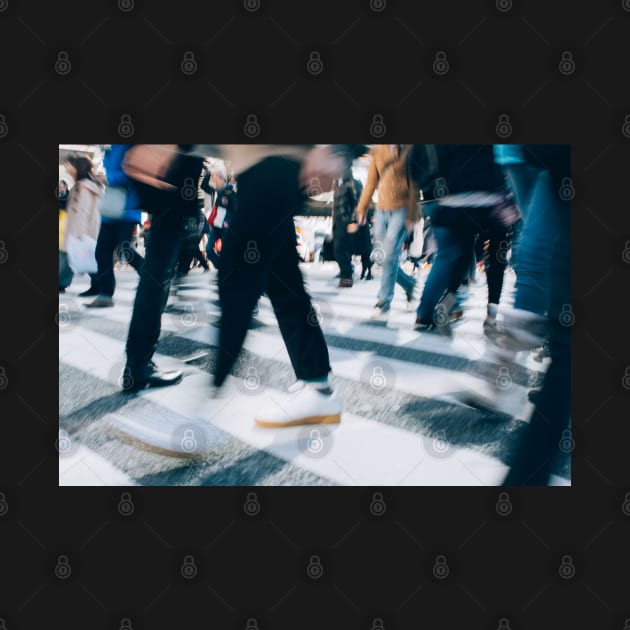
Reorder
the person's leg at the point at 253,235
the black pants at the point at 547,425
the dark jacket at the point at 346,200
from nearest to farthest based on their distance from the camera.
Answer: the person's leg at the point at 253,235, the black pants at the point at 547,425, the dark jacket at the point at 346,200

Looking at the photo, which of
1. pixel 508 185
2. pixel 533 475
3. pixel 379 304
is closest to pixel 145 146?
pixel 379 304

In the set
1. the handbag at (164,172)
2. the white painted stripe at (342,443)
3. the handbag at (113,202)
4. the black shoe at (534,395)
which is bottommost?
the white painted stripe at (342,443)

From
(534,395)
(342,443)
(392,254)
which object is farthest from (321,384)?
(534,395)

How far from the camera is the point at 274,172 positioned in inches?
94.0

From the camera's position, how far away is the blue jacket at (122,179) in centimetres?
251

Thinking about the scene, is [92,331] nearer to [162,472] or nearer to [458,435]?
[162,472]

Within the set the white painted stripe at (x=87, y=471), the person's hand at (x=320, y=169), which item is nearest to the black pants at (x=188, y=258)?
the person's hand at (x=320, y=169)

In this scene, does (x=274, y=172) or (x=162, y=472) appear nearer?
(x=274, y=172)

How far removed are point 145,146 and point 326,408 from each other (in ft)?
4.41

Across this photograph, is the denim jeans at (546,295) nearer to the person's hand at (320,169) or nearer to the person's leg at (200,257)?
the person's hand at (320,169)

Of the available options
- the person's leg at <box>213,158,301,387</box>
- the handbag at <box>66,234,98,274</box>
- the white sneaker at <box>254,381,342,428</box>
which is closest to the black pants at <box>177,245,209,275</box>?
the person's leg at <box>213,158,301,387</box>

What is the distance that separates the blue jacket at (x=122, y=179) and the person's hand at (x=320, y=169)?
722 mm

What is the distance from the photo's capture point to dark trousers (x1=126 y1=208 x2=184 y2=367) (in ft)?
8.33

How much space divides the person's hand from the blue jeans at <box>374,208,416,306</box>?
0.26 m
